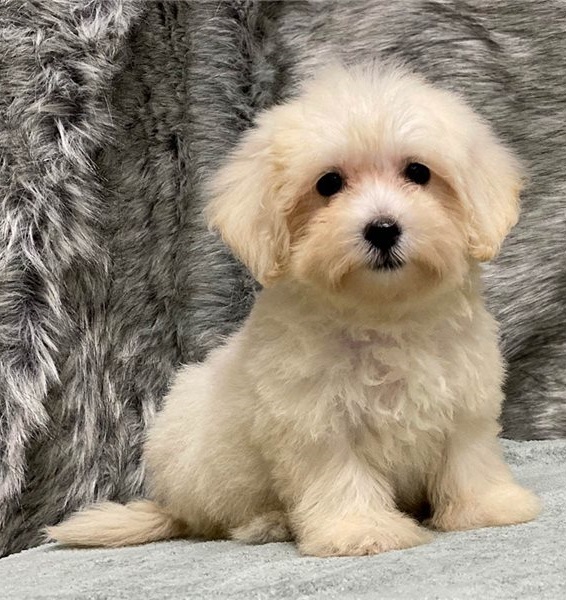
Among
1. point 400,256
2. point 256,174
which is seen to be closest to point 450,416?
point 400,256

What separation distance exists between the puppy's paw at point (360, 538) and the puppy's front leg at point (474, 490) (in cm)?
13

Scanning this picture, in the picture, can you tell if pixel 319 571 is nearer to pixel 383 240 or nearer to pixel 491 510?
pixel 491 510

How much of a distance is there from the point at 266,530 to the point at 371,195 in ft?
2.74

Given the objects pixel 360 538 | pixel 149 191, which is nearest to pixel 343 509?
pixel 360 538

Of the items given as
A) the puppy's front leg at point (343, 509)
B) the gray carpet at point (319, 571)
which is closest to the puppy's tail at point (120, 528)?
the gray carpet at point (319, 571)

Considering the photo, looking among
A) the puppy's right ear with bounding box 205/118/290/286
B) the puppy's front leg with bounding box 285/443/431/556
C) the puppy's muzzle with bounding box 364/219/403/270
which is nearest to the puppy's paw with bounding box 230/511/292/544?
the puppy's front leg with bounding box 285/443/431/556

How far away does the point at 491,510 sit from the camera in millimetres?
1988

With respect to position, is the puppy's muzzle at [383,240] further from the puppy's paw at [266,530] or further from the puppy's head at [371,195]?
the puppy's paw at [266,530]

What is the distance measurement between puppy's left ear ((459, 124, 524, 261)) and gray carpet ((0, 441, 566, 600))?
0.62m

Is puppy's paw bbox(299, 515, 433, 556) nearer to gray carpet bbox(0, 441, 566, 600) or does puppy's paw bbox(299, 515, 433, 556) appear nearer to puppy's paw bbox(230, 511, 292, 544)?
gray carpet bbox(0, 441, 566, 600)

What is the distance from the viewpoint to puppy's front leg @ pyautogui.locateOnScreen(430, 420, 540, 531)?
198cm

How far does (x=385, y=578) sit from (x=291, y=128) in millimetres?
989

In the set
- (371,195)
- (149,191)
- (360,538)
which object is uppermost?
(149,191)

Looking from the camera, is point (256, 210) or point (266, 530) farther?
point (266, 530)
